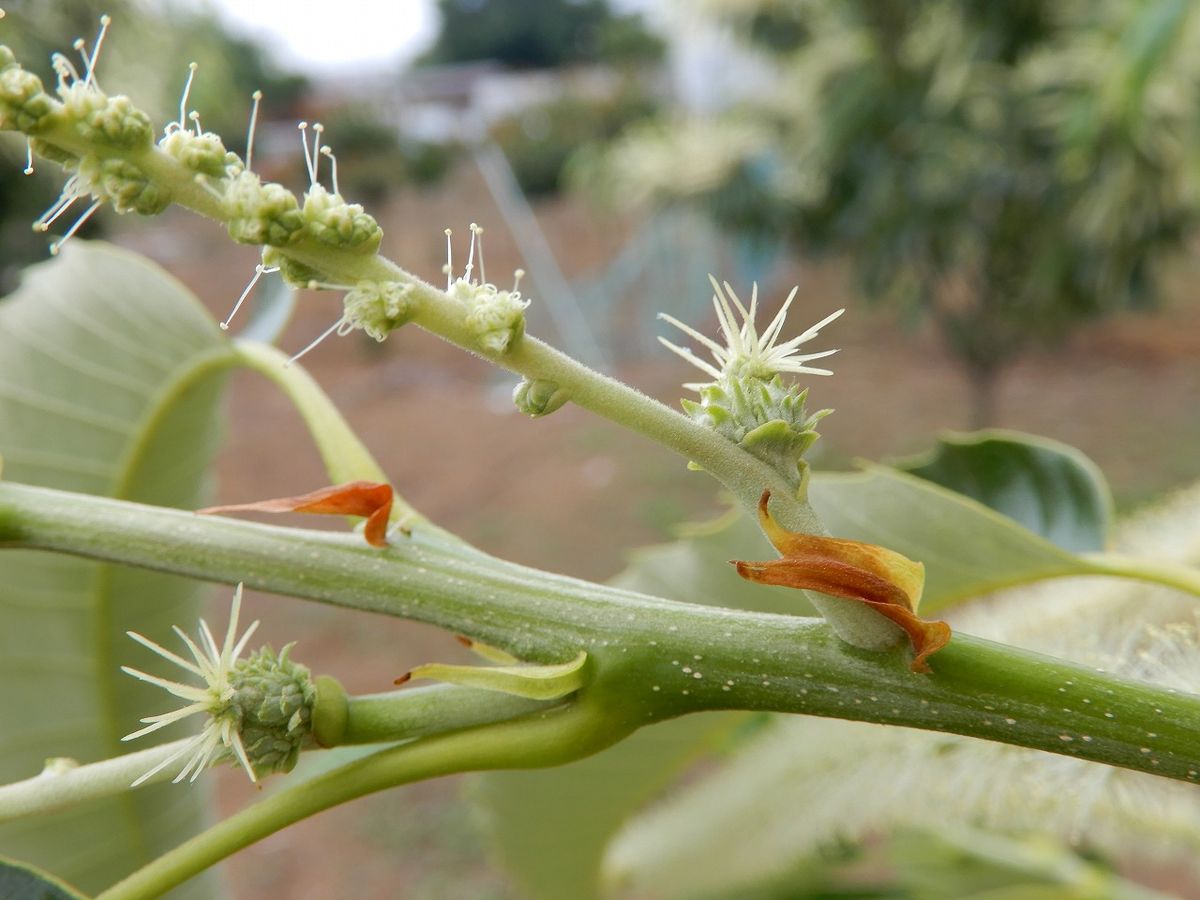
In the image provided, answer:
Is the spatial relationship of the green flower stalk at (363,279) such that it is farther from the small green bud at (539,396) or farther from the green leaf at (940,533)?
the green leaf at (940,533)

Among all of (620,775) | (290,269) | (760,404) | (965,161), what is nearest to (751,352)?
(760,404)

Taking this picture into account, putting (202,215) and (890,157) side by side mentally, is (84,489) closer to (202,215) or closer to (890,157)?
(202,215)

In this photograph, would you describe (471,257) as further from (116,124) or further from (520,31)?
(520,31)

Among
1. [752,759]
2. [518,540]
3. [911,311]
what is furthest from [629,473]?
[752,759]

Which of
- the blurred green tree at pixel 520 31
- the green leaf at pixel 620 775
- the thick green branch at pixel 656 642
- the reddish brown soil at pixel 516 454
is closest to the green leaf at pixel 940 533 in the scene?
the green leaf at pixel 620 775

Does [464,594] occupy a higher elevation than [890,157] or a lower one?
lower

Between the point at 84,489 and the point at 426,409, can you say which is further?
the point at 426,409
